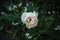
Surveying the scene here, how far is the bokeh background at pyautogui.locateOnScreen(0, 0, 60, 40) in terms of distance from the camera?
1.17m

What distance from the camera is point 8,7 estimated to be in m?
1.40

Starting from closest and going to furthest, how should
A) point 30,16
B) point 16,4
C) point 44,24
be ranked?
point 30,16, point 44,24, point 16,4

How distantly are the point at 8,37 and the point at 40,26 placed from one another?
22cm

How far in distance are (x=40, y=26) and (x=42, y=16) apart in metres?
0.08

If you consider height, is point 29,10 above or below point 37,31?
above

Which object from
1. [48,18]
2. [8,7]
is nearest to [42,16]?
[48,18]

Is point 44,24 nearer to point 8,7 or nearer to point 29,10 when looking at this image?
point 29,10

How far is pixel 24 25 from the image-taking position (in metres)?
1.13

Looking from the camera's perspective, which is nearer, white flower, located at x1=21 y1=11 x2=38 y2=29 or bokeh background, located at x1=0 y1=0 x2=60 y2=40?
white flower, located at x1=21 y1=11 x2=38 y2=29

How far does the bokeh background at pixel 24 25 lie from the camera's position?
3.84ft

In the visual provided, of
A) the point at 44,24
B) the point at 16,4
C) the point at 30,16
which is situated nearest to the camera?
the point at 30,16

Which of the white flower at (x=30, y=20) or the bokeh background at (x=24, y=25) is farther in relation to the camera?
the bokeh background at (x=24, y=25)

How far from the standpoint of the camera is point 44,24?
46.4 inches

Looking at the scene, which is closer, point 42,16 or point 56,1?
point 42,16
